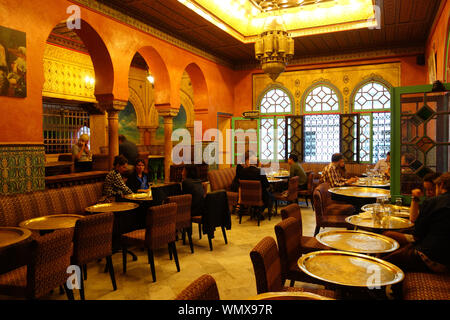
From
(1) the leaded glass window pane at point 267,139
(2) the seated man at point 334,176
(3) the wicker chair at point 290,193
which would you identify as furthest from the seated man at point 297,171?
(1) the leaded glass window pane at point 267,139

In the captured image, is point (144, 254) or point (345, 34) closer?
point (144, 254)

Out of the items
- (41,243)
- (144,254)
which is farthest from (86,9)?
(41,243)

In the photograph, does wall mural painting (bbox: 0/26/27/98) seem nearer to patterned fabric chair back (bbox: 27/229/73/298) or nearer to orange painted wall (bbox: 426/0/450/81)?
patterned fabric chair back (bbox: 27/229/73/298)

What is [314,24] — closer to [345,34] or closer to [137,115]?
A: [345,34]

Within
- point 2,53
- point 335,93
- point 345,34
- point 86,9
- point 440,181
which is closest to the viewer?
point 440,181

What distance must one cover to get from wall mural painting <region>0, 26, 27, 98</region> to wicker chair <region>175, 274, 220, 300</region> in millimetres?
4650

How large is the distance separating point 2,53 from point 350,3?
751 centimetres

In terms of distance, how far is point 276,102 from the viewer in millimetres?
11406

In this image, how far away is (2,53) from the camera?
4.82 m

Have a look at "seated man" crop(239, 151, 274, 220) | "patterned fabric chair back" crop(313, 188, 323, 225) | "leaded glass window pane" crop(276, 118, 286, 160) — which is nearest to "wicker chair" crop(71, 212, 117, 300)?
"patterned fabric chair back" crop(313, 188, 323, 225)

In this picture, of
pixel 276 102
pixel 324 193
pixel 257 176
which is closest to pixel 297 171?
pixel 257 176

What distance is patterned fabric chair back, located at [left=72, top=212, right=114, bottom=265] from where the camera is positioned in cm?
319

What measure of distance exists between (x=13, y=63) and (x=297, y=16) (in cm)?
681

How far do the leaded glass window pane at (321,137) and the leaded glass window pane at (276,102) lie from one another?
2.74 feet
